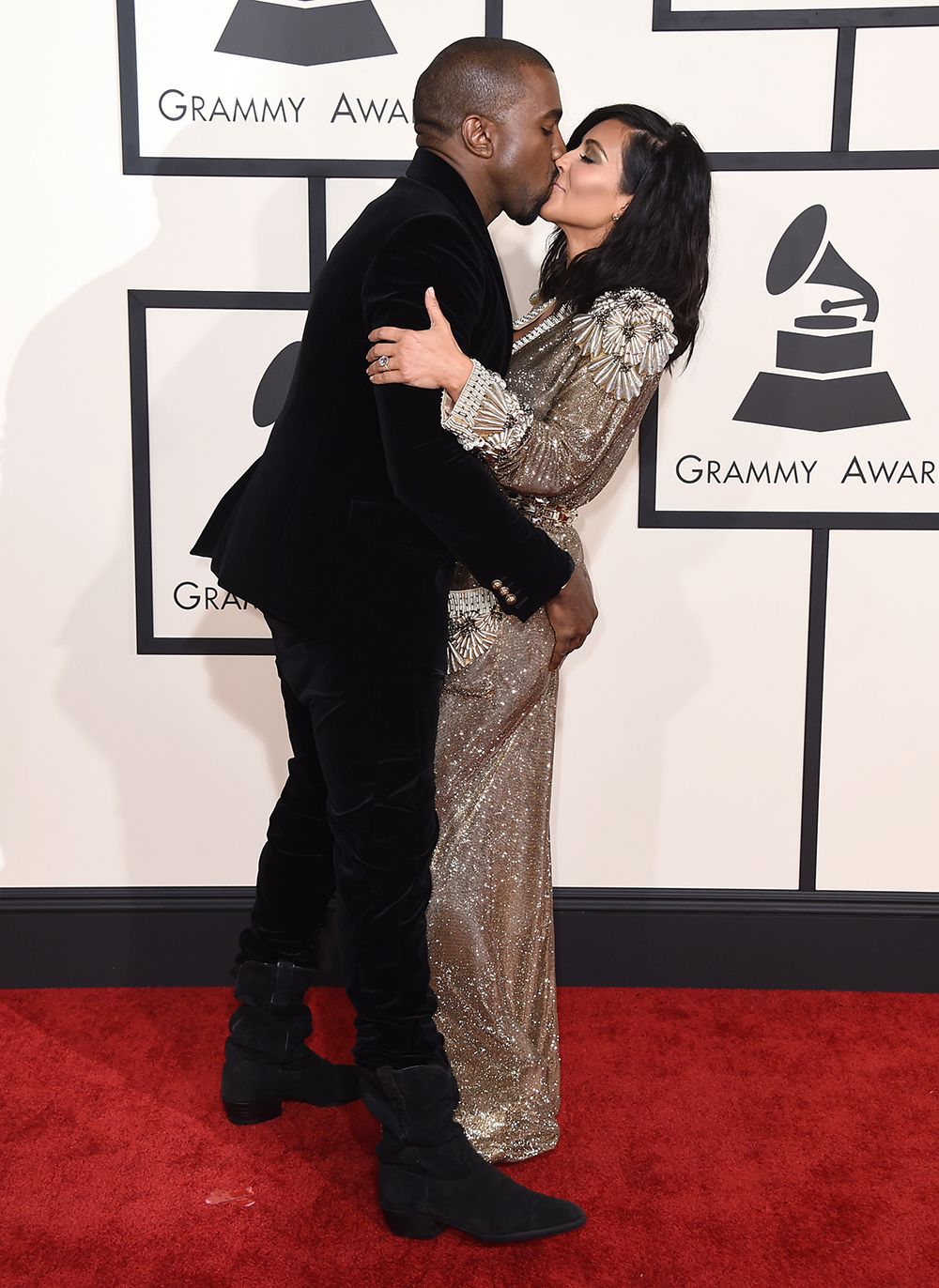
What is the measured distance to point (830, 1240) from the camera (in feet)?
5.01

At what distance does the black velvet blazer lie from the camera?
51.7 inches

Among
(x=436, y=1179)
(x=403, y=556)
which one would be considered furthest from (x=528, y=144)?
(x=436, y=1179)

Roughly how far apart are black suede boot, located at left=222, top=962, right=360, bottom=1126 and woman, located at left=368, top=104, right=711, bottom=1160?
26 centimetres

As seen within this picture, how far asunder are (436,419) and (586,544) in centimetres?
91

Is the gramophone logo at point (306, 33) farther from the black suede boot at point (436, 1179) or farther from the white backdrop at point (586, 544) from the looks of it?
the black suede boot at point (436, 1179)

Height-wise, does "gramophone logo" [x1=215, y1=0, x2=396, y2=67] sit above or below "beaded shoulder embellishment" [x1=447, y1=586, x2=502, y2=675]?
above

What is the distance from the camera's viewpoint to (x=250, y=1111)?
177 cm

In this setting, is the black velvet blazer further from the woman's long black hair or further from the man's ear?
the woman's long black hair

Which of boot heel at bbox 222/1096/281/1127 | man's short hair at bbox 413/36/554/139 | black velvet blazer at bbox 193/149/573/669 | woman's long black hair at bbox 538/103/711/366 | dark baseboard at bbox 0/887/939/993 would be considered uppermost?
man's short hair at bbox 413/36/554/139

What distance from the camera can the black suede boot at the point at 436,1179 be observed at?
1494 millimetres

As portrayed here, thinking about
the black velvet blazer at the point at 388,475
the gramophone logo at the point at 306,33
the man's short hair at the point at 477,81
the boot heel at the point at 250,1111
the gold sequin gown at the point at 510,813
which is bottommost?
the boot heel at the point at 250,1111

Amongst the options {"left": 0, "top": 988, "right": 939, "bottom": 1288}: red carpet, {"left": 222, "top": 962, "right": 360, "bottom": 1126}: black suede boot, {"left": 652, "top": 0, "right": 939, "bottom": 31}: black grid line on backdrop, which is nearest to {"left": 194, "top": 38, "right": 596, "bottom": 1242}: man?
{"left": 0, "top": 988, "right": 939, "bottom": 1288}: red carpet

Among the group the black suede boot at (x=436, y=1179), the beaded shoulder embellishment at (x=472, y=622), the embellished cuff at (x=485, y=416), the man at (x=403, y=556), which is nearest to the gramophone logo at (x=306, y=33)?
the man at (x=403, y=556)

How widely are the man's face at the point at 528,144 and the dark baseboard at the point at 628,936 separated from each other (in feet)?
4.80
